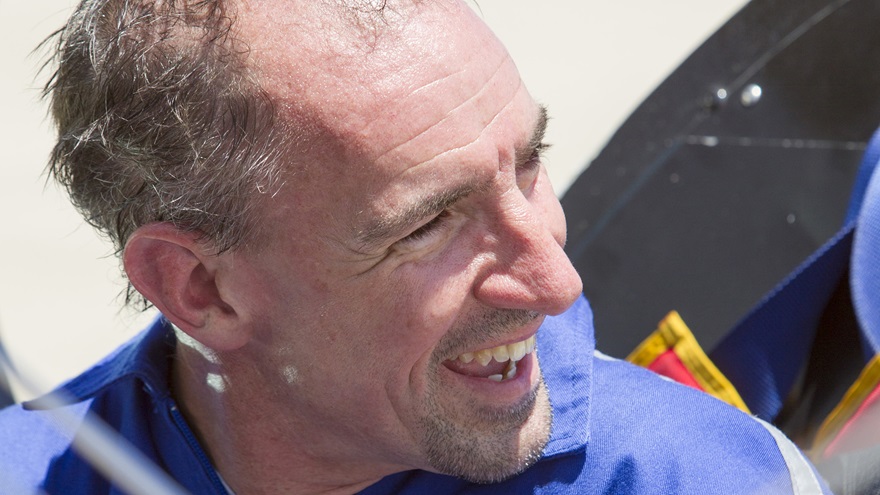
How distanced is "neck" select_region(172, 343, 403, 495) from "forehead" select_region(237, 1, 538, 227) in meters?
0.28

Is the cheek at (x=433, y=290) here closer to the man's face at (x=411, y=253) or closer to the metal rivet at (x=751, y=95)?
the man's face at (x=411, y=253)

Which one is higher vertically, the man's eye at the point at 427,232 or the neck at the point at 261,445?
the man's eye at the point at 427,232

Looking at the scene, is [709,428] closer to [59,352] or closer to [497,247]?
[497,247]

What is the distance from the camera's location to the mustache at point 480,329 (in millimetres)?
1042

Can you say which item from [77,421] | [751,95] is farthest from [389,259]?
[751,95]

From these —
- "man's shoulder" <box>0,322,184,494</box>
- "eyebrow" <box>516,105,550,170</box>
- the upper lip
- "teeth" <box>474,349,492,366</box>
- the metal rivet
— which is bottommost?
"man's shoulder" <box>0,322,184,494</box>

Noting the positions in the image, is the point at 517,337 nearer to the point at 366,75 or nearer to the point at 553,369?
the point at 553,369

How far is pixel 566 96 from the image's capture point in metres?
3.44

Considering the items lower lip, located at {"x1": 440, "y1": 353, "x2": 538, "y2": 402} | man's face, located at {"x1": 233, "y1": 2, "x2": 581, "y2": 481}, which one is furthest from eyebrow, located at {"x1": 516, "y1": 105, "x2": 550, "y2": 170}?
lower lip, located at {"x1": 440, "y1": 353, "x2": 538, "y2": 402}

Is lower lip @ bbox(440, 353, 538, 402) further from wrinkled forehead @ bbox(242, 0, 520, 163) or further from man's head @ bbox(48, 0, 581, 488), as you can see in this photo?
wrinkled forehead @ bbox(242, 0, 520, 163)

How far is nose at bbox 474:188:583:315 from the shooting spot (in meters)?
1.02

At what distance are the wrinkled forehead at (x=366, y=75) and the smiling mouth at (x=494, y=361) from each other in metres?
0.21

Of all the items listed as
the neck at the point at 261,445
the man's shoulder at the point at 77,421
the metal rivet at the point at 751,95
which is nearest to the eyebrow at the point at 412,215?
the neck at the point at 261,445

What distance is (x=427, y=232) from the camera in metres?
1.01
